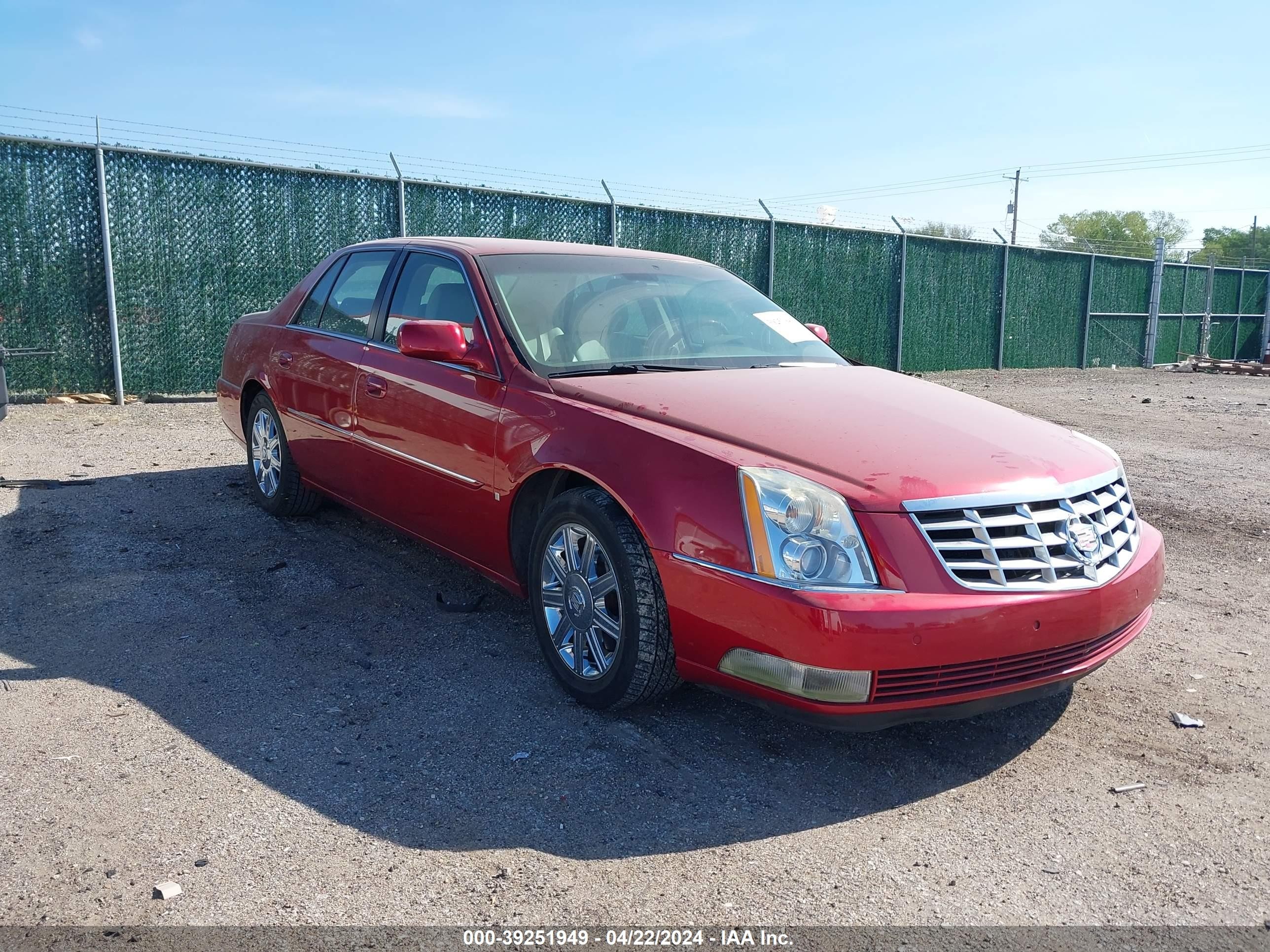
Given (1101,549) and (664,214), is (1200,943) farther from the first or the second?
(664,214)

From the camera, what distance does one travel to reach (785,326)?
15.8ft

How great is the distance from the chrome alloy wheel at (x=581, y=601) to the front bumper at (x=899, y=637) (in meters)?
0.29

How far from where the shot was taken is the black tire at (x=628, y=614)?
10.5 feet

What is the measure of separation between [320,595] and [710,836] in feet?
8.46

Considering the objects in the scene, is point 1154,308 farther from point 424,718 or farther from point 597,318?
point 424,718

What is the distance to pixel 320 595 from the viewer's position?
Answer: 4.69 m

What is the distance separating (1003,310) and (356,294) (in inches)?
631

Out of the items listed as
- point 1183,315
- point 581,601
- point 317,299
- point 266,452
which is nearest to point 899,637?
point 581,601

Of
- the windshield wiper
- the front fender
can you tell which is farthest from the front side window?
the front fender

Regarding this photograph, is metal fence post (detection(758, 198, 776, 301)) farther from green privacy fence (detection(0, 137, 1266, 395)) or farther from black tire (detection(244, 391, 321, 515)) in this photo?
black tire (detection(244, 391, 321, 515))

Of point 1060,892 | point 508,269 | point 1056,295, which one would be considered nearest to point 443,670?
point 508,269

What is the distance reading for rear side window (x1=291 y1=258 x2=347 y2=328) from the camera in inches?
218

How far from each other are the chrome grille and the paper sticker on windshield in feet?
5.89

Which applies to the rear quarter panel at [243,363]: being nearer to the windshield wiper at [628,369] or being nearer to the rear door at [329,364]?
the rear door at [329,364]
